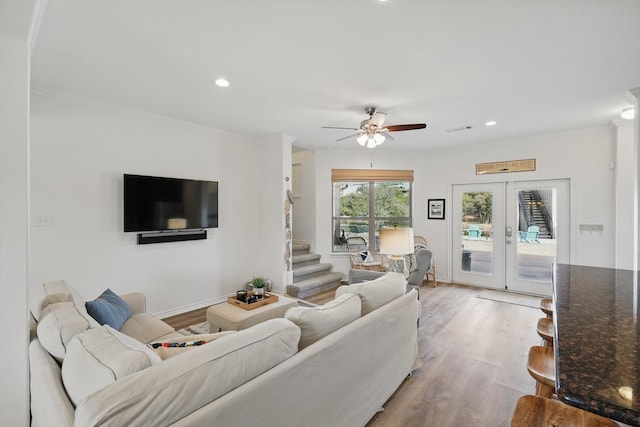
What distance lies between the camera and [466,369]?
252 centimetres

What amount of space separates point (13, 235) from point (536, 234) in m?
6.03

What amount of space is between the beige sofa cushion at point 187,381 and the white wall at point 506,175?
14.5ft

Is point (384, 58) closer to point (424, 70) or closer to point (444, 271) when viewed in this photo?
point (424, 70)

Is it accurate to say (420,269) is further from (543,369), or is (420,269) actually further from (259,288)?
(543,369)

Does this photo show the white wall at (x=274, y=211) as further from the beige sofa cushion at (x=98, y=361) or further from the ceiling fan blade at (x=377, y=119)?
the beige sofa cushion at (x=98, y=361)

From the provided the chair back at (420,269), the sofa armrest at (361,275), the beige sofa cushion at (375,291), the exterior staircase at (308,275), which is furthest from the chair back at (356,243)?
the beige sofa cushion at (375,291)

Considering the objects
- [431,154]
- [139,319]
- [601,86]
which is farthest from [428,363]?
[431,154]

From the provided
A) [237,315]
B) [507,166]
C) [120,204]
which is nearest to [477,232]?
[507,166]

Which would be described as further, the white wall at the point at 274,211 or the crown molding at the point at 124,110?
the white wall at the point at 274,211

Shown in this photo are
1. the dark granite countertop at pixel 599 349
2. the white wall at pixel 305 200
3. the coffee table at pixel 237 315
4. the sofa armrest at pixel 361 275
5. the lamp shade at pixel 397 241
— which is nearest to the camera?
the dark granite countertop at pixel 599 349

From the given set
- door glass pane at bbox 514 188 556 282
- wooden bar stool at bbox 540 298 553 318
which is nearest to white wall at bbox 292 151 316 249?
door glass pane at bbox 514 188 556 282

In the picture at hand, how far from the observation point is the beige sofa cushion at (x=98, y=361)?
95 centimetres

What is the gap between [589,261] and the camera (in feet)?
13.8

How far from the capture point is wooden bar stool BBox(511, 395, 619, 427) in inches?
35.4
